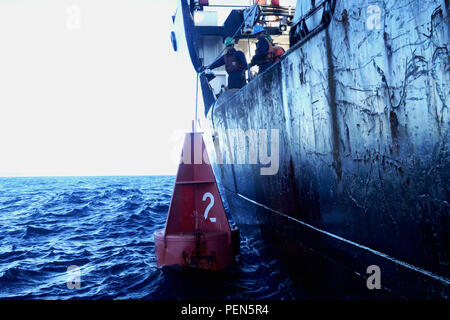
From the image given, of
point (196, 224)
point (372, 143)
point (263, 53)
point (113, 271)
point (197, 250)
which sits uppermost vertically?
point (263, 53)

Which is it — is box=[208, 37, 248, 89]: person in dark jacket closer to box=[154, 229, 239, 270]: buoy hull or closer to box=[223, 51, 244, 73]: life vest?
box=[223, 51, 244, 73]: life vest

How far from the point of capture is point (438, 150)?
2.04m

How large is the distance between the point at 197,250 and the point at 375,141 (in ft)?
8.54

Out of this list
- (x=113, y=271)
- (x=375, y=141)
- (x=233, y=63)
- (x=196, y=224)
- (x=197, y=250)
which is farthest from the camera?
(x=233, y=63)

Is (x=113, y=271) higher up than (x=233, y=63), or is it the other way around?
(x=233, y=63)

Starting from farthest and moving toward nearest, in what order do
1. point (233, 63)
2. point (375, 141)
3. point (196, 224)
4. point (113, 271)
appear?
point (233, 63)
point (113, 271)
point (196, 224)
point (375, 141)

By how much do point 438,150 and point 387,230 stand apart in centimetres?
75

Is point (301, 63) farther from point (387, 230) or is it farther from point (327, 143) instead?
point (387, 230)

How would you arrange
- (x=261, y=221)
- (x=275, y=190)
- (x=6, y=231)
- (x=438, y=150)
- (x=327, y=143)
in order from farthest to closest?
(x=6, y=231) < (x=261, y=221) < (x=275, y=190) < (x=327, y=143) < (x=438, y=150)

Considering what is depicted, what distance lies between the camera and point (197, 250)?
14.0 feet

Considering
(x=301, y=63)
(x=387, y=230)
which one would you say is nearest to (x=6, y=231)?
(x=301, y=63)

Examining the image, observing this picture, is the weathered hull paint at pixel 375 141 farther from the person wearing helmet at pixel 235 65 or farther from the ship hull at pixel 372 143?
the person wearing helmet at pixel 235 65

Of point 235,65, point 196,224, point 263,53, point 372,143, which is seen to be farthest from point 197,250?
point 235,65

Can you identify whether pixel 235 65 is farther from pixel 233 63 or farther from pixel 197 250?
pixel 197 250
